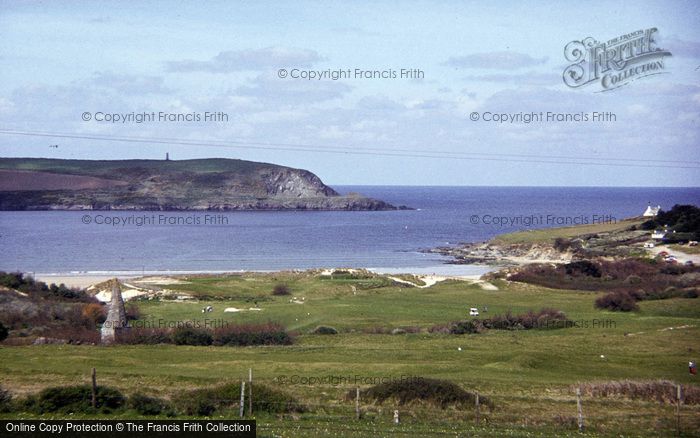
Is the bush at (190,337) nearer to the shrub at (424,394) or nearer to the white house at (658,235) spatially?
the shrub at (424,394)

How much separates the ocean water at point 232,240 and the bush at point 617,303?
31670mm

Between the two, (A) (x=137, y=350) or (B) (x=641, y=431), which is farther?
(A) (x=137, y=350)

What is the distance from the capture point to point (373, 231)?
463ft

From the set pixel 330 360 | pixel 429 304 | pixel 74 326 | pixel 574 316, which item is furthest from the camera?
pixel 429 304

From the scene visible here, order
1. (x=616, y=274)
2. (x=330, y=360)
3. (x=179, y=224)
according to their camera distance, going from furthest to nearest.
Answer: (x=179, y=224) < (x=616, y=274) < (x=330, y=360)

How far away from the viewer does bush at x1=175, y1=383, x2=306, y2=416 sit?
64.7ft

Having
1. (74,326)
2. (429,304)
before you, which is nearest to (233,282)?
(429,304)

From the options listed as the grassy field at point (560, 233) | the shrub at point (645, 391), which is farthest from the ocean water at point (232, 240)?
the shrub at point (645, 391)

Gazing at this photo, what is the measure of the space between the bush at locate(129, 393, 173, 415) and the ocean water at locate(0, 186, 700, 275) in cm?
6108

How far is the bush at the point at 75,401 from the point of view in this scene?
63.4ft

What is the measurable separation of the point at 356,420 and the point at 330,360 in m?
10.4

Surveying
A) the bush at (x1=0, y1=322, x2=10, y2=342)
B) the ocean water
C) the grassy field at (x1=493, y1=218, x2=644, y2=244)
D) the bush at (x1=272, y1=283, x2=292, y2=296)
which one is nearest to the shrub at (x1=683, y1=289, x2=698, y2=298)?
the bush at (x1=272, y1=283, x2=292, y2=296)

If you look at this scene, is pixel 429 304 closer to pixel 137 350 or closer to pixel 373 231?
pixel 137 350

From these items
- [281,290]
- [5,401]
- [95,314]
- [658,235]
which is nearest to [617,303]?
[281,290]
